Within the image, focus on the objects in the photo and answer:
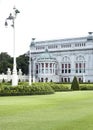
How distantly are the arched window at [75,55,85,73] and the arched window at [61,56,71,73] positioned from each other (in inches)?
130

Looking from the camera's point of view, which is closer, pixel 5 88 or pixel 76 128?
pixel 76 128

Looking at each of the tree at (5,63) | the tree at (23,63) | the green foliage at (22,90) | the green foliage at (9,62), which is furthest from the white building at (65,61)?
the green foliage at (22,90)

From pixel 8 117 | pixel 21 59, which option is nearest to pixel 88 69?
pixel 21 59

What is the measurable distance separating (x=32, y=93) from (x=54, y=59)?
98820mm

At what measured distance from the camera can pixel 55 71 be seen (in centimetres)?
13412

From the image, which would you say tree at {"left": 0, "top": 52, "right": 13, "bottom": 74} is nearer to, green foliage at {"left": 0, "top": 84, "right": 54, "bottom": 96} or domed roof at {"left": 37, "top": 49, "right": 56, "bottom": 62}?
domed roof at {"left": 37, "top": 49, "right": 56, "bottom": 62}

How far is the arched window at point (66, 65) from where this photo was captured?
13350 centimetres

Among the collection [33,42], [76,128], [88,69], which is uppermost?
[33,42]

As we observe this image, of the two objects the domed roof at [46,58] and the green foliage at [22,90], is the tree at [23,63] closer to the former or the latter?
the domed roof at [46,58]

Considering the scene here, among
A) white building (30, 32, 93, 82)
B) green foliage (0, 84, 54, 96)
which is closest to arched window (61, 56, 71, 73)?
white building (30, 32, 93, 82)

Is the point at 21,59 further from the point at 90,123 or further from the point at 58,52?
the point at 90,123

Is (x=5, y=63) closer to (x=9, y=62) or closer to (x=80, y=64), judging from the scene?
(x=9, y=62)

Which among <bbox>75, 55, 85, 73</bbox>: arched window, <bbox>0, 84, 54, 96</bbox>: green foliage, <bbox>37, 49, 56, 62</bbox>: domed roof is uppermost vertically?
<bbox>37, 49, 56, 62</bbox>: domed roof

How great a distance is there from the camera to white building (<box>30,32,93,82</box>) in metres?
127
